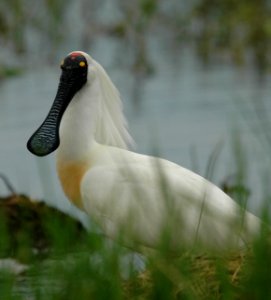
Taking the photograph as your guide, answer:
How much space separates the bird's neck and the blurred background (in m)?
2.64

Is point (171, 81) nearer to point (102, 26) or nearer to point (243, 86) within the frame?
point (243, 86)

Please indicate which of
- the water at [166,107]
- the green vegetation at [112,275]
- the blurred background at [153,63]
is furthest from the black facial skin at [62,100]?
the green vegetation at [112,275]

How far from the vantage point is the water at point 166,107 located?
10.5 metres

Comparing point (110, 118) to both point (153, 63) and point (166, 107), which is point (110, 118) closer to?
point (166, 107)

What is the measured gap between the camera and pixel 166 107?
12.4 m

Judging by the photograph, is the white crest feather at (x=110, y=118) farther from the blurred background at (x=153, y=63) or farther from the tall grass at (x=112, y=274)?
the tall grass at (x=112, y=274)

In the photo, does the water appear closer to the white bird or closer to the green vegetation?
the white bird

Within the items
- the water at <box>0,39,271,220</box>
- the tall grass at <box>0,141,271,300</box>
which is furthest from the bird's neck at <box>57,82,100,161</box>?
the tall grass at <box>0,141,271,300</box>

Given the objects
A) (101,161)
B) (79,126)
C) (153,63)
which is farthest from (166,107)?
(101,161)

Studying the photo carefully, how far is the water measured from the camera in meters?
10.5

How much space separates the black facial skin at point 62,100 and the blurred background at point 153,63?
8.39 ft

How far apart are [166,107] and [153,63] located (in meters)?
1.60

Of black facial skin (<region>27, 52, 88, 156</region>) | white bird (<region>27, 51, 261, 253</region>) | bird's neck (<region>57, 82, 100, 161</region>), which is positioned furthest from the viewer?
black facial skin (<region>27, 52, 88, 156</region>)

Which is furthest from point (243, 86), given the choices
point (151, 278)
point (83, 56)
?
point (151, 278)
